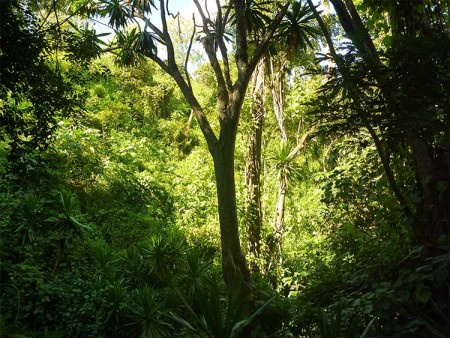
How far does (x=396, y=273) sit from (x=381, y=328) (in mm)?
472

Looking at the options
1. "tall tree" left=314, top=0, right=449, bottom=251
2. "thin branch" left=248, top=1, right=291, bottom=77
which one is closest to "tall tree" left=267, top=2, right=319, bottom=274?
"thin branch" left=248, top=1, right=291, bottom=77

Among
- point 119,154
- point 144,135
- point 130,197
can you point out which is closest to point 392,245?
point 130,197

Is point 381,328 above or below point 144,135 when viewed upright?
below

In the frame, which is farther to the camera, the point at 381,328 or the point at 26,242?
the point at 26,242

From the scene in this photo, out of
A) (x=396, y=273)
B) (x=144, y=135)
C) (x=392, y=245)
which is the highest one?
(x=144, y=135)

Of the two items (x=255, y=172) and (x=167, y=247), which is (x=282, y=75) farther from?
(x=167, y=247)

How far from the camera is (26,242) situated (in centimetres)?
578

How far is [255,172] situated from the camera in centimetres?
862

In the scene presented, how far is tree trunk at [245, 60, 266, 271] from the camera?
8422 millimetres

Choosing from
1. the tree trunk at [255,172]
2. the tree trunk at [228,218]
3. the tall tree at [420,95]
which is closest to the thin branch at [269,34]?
the tree trunk at [228,218]

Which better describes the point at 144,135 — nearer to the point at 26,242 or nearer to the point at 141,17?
the point at 141,17

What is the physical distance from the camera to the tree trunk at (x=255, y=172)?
27.6ft

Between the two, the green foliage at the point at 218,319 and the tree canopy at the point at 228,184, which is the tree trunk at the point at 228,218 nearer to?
the tree canopy at the point at 228,184

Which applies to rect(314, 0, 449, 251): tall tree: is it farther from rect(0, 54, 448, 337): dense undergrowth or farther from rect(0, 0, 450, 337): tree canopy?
rect(0, 54, 448, 337): dense undergrowth
